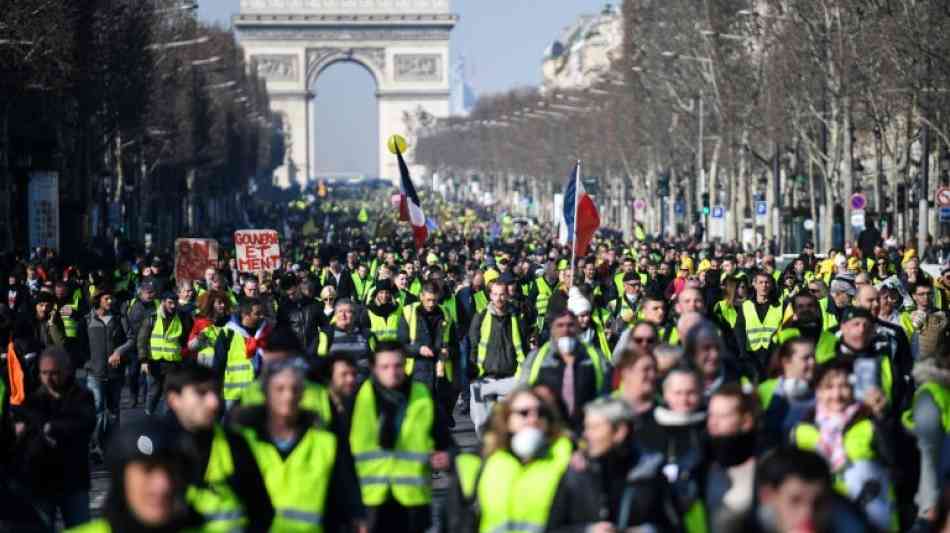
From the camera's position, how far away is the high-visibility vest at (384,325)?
1861cm

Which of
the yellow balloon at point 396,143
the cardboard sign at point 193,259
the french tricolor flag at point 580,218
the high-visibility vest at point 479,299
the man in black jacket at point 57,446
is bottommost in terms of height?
the man in black jacket at point 57,446

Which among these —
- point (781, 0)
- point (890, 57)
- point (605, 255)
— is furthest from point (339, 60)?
point (605, 255)

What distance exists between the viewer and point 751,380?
12.8 meters

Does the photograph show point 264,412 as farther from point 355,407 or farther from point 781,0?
point 781,0

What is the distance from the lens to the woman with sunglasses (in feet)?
30.7

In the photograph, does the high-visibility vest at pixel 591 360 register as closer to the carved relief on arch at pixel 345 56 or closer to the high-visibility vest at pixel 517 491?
the high-visibility vest at pixel 517 491

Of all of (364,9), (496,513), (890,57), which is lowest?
(496,513)

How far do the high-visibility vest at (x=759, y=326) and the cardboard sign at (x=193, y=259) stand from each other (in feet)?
49.5

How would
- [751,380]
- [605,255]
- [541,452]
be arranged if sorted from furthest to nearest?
1. [605,255]
2. [751,380]
3. [541,452]

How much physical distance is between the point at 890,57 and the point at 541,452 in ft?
130

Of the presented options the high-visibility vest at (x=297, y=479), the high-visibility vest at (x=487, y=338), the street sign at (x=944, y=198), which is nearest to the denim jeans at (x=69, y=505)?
the high-visibility vest at (x=297, y=479)

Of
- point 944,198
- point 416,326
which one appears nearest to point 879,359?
point 416,326

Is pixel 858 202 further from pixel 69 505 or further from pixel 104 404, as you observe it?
pixel 69 505

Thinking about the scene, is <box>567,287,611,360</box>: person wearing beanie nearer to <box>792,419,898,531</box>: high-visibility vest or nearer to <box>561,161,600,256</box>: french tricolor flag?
<box>792,419,898,531</box>: high-visibility vest
